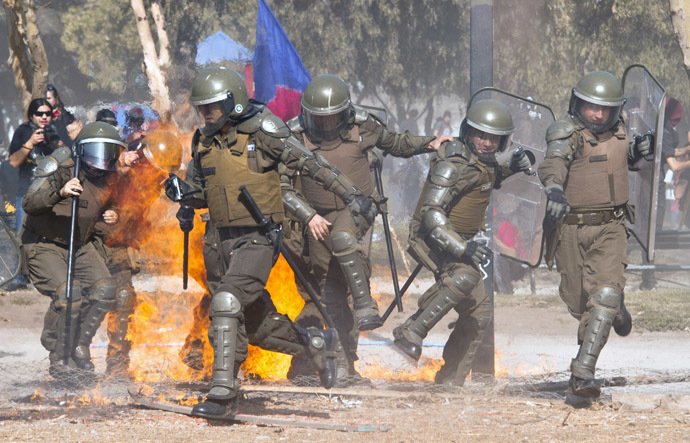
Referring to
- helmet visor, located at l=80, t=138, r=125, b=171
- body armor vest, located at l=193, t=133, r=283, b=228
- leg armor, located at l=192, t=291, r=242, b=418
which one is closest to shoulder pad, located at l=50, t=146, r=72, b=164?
helmet visor, located at l=80, t=138, r=125, b=171

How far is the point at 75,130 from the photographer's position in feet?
31.0

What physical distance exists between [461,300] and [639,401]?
1267 millimetres

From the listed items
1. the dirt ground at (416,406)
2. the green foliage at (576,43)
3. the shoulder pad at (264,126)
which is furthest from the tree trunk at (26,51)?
the green foliage at (576,43)

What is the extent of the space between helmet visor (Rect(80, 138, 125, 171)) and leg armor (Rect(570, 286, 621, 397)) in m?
3.26

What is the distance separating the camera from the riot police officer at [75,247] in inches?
251

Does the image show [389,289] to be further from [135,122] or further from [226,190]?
[226,190]

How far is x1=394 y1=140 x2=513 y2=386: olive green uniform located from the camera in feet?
20.2

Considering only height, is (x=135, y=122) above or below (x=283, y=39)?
A: below

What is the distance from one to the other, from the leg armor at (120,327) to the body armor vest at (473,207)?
7.83 feet

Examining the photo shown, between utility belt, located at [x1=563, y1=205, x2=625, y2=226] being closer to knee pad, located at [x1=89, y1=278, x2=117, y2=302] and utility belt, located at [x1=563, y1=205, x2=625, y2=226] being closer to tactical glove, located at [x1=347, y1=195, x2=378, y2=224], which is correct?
tactical glove, located at [x1=347, y1=195, x2=378, y2=224]

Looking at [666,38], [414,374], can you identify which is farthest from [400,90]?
[414,374]

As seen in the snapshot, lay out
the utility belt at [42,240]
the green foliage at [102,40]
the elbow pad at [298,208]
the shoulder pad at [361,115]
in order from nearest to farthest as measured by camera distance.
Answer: the elbow pad at [298,208] < the utility belt at [42,240] < the shoulder pad at [361,115] < the green foliage at [102,40]

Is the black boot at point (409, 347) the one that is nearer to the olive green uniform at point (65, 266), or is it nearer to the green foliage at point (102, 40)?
the olive green uniform at point (65, 266)

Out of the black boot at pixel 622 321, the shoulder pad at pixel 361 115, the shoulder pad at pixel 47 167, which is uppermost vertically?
the shoulder pad at pixel 361 115
